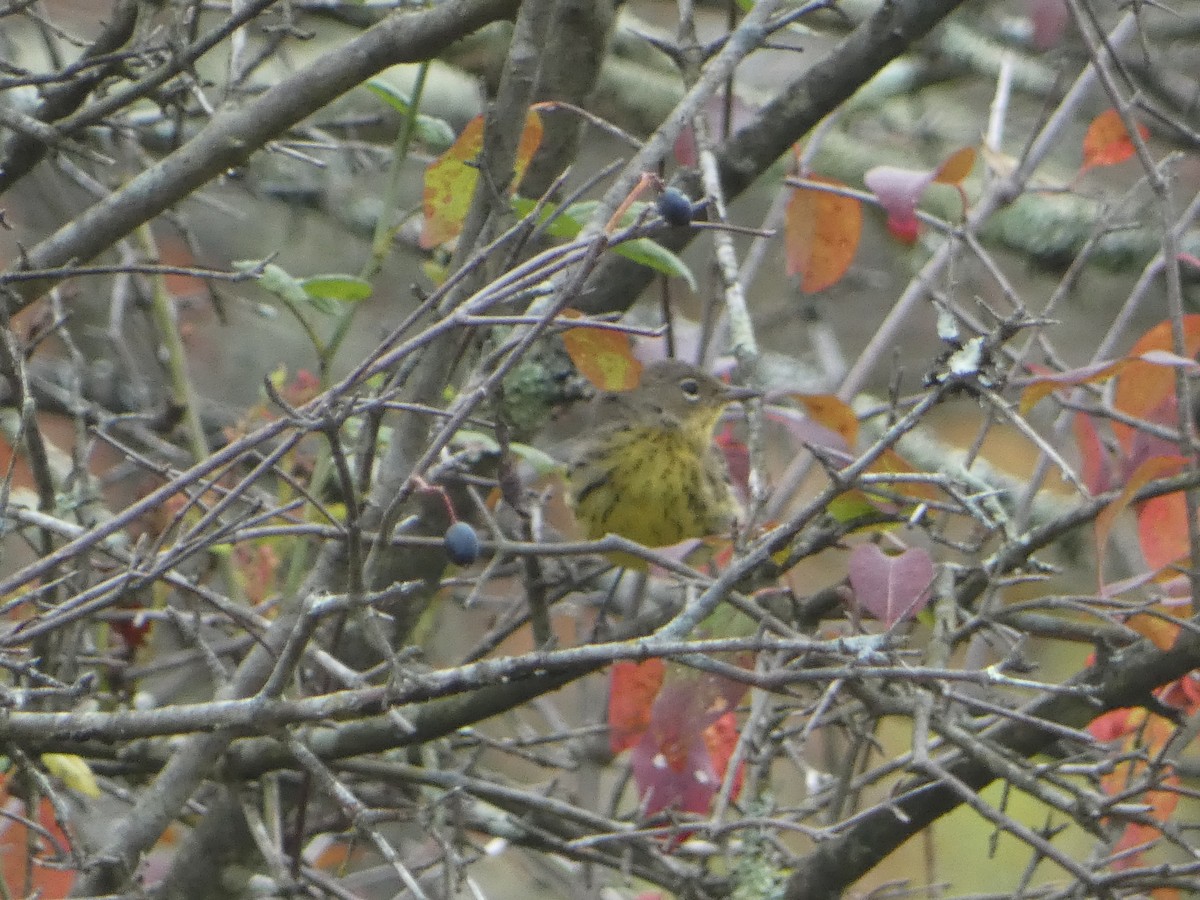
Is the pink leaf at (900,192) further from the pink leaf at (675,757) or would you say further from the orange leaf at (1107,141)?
the pink leaf at (675,757)

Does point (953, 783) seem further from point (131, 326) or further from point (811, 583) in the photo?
point (811, 583)

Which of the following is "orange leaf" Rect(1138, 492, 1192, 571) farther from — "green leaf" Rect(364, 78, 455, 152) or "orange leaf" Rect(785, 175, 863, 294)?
"green leaf" Rect(364, 78, 455, 152)

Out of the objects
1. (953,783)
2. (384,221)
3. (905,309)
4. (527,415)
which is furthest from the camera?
(527,415)

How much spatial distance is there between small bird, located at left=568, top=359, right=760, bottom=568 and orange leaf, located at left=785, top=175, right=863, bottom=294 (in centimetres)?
97

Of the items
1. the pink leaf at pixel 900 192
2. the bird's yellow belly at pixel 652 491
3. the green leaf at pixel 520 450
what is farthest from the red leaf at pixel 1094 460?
the bird's yellow belly at pixel 652 491

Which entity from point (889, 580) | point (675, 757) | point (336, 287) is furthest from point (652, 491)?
point (889, 580)

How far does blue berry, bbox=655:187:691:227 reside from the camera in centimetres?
199

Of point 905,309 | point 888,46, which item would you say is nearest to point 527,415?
point 905,309

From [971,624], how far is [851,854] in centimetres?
64

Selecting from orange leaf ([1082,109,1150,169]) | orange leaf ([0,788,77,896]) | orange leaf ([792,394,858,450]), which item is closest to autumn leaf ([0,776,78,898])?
orange leaf ([0,788,77,896])

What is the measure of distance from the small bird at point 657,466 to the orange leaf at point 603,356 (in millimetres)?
1586

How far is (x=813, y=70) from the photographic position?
11.1 ft

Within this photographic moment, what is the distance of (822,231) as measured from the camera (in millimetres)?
3293

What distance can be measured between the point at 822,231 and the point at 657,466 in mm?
1292
